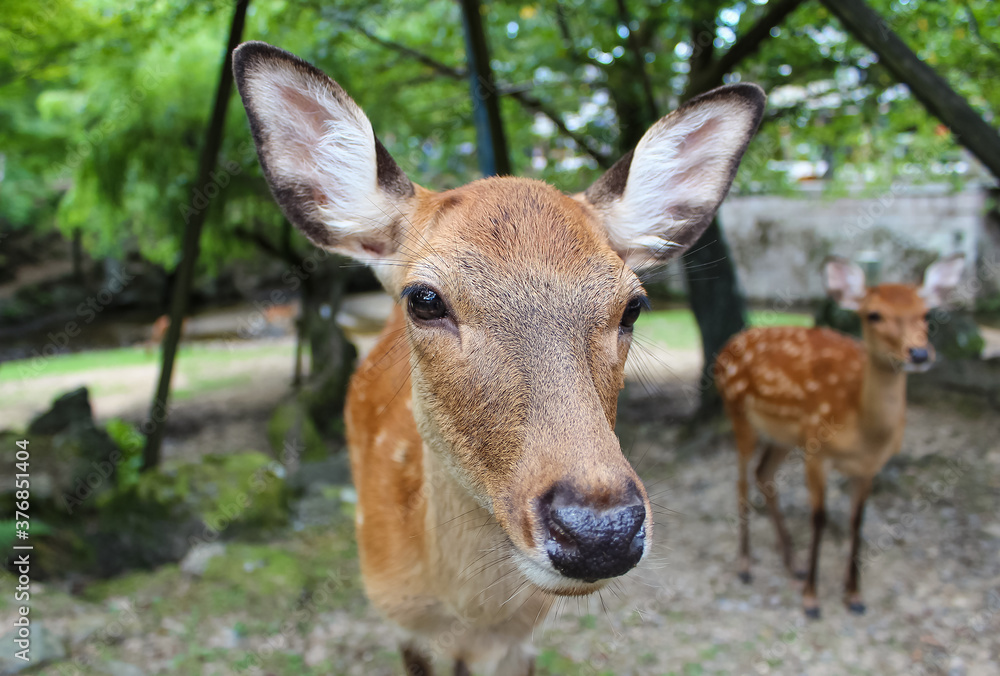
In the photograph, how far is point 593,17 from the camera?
558cm

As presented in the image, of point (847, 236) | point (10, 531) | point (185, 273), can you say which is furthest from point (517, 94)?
point (847, 236)

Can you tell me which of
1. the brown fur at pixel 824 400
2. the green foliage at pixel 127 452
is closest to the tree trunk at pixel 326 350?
the green foliage at pixel 127 452

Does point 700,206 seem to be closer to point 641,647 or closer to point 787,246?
point 641,647

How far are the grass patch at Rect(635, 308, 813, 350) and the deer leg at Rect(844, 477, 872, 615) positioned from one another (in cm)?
690

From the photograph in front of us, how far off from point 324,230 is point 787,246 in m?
15.9

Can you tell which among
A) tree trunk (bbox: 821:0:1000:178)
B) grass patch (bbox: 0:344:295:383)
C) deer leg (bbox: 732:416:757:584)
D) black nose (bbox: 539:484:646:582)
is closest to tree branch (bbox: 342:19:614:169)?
tree trunk (bbox: 821:0:1000:178)

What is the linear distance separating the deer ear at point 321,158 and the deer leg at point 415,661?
5.11 ft

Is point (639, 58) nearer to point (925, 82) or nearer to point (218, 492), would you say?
point (925, 82)

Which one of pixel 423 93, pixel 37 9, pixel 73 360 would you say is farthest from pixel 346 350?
pixel 73 360

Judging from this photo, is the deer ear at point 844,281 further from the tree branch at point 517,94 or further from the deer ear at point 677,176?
the tree branch at point 517,94

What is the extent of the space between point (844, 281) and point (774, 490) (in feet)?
4.91

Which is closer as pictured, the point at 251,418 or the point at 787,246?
the point at 251,418

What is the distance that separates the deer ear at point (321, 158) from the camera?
1699 millimetres

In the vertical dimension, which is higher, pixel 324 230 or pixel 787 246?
pixel 324 230
